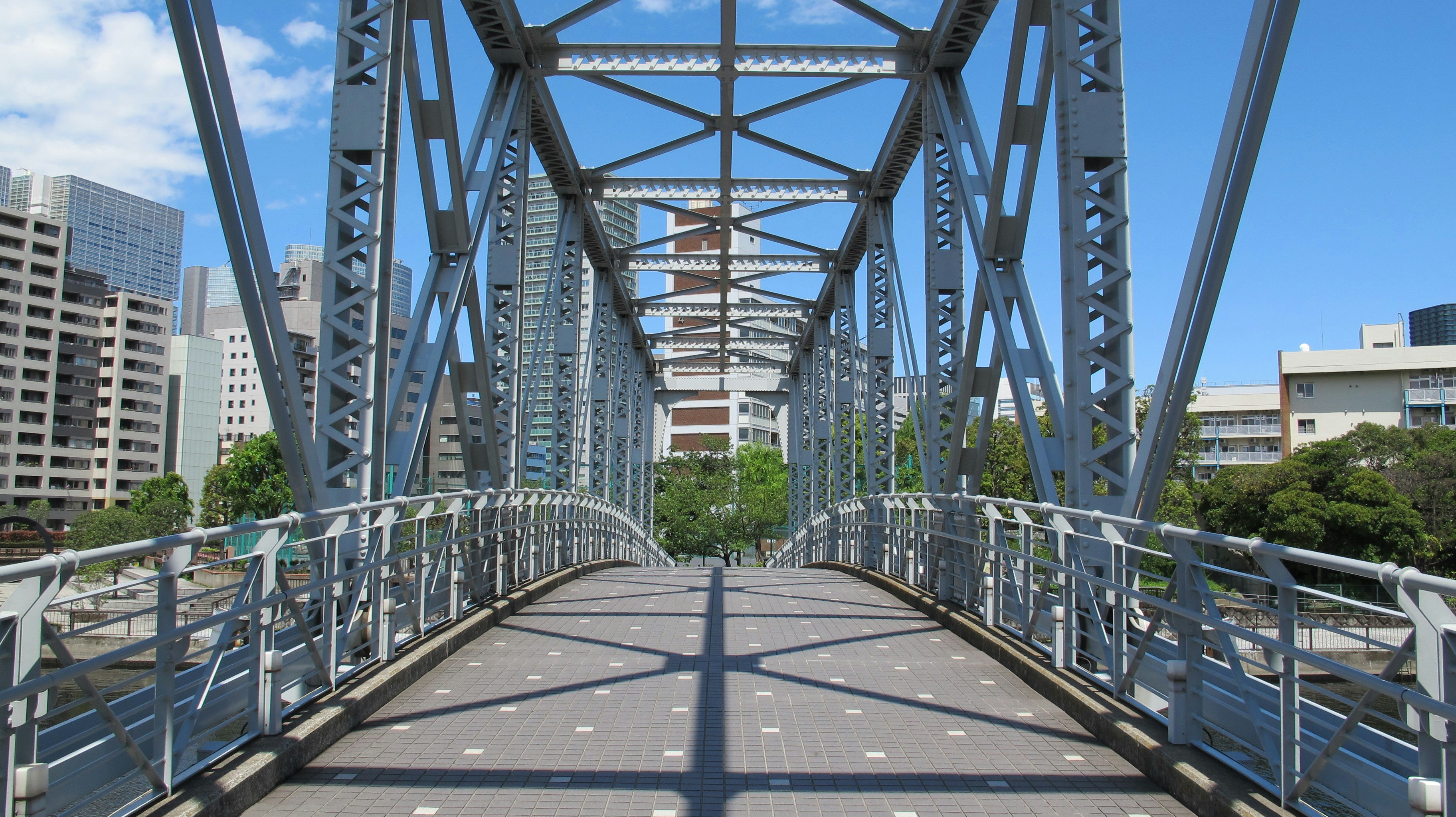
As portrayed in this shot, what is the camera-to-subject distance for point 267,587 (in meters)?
4.30

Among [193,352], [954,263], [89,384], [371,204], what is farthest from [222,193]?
[193,352]

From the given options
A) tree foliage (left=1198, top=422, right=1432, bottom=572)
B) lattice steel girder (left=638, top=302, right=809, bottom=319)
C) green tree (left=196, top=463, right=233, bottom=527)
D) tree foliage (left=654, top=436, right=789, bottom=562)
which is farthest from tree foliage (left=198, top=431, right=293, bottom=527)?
tree foliage (left=1198, top=422, right=1432, bottom=572)

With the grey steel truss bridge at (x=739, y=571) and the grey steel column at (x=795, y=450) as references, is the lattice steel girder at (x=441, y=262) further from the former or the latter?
the grey steel column at (x=795, y=450)

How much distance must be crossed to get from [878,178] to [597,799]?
45.7ft

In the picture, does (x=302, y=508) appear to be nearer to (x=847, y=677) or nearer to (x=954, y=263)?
(x=847, y=677)

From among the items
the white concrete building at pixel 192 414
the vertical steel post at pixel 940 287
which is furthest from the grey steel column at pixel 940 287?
the white concrete building at pixel 192 414

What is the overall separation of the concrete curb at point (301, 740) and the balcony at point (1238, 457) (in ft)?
201

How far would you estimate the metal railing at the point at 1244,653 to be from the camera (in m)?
2.85

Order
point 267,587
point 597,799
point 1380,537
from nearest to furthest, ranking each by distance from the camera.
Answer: point 597,799
point 267,587
point 1380,537

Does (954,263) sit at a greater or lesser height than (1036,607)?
greater

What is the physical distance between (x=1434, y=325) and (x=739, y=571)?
171261mm

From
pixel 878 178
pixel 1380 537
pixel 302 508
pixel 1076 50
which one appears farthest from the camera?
pixel 1380 537

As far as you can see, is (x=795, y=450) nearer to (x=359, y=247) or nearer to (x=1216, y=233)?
(x=359, y=247)

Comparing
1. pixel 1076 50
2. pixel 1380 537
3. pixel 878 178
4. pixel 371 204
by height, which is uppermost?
pixel 878 178
